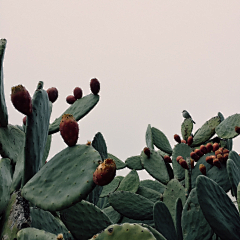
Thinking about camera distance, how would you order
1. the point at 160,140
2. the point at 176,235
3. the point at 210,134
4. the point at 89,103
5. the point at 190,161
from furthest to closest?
the point at 160,140 < the point at 210,134 < the point at 190,161 < the point at 89,103 < the point at 176,235

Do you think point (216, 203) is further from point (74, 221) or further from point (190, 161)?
point (190, 161)

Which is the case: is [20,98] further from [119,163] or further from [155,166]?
[119,163]

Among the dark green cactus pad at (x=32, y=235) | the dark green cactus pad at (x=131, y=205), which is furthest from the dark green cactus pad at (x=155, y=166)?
the dark green cactus pad at (x=32, y=235)

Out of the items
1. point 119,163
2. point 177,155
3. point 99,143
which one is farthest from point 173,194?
point 119,163

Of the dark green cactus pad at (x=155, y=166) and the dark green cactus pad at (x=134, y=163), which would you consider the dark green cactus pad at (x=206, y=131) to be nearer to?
the dark green cactus pad at (x=155, y=166)

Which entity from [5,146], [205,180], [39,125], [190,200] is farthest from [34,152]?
[190,200]

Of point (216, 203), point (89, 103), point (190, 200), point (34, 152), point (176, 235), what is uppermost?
point (89, 103)

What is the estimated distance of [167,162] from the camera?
2605 mm

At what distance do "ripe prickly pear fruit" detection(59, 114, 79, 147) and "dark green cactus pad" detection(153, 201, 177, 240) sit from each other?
0.56 metres

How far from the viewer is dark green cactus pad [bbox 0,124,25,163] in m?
1.34

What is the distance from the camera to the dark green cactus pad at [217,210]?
107 centimetres

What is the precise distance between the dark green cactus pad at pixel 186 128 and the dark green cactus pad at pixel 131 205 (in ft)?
3.84

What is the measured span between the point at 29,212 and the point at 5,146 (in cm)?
40

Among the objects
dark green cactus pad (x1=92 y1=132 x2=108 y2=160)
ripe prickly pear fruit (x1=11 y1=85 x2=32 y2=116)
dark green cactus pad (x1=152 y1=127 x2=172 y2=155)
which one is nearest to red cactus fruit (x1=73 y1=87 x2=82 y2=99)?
dark green cactus pad (x1=92 y1=132 x2=108 y2=160)
